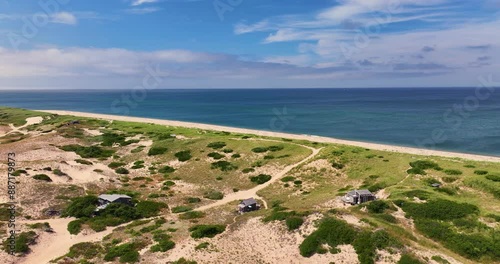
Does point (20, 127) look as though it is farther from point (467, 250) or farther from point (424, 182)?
point (467, 250)

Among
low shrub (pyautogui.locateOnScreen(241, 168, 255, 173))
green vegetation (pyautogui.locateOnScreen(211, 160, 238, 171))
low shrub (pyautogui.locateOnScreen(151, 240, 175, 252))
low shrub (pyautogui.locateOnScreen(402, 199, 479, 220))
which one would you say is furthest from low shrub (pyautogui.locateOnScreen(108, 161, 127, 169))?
low shrub (pyautogui.locateOnScreen(402, 199, 479, 220))

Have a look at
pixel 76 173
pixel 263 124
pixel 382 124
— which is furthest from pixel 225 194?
pixel 382 124

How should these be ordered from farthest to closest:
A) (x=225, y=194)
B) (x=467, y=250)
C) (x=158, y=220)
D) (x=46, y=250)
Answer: (x=225, y=194)
(x=158, y=220)
(x=46, y=250)
(x=467, y=250)

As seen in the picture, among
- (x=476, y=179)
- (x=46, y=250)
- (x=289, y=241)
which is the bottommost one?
(x=46, y=250)

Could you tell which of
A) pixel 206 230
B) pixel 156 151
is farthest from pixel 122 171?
pixel 206 230

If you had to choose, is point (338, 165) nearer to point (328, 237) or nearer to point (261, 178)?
point (261, 178)

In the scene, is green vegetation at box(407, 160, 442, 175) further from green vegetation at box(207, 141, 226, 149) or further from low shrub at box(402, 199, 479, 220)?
green vegetation at box(207, 141, 226, 149)
